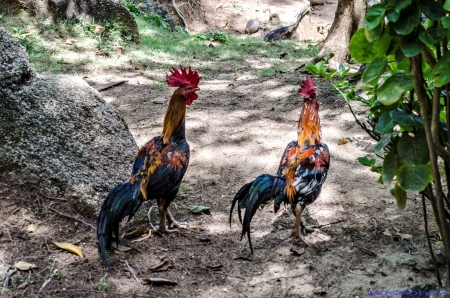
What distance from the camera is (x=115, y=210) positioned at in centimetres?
367

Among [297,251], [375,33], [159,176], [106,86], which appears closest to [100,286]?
[159,176]

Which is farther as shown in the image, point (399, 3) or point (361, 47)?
point (361, 47)

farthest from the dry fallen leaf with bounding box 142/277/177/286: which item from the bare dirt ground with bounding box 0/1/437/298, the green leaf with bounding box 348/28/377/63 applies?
the green leaf with bounding box 348/28/377/63

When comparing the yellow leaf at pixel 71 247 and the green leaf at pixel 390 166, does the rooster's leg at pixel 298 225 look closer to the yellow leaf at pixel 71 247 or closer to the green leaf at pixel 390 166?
the yellow leaf at pixel 71 247

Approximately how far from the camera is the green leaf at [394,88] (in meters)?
→ 2.03

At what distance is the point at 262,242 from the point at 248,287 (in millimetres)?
693

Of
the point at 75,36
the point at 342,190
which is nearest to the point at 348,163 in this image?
the point at 342,190

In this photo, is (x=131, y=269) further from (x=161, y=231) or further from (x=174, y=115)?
(x=174, y=115)

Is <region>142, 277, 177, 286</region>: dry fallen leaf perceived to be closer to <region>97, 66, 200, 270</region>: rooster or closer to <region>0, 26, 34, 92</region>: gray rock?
<region>97, 66, 200, 270</region>: rooster

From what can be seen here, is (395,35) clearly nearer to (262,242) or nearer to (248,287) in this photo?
(248,287)

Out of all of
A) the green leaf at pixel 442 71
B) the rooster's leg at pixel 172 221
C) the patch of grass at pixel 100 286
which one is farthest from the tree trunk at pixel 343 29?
the green leaf at pixel 442 71

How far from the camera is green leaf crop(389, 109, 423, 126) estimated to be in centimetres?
215

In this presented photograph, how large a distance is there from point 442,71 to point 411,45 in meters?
0.17

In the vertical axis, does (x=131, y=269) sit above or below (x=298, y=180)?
below
